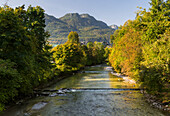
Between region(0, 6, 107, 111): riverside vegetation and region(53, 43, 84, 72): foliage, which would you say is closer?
region(0, 6, 107, 111): riverside vegetation

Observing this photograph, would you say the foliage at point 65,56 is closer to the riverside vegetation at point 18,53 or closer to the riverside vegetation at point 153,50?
the riverside vegetation at point 18,53

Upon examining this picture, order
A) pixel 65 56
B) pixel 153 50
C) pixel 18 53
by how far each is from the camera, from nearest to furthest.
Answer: pixel 18 53 → pixel 153 50 → pixel 65 56

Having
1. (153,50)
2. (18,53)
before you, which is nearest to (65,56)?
(18,53)

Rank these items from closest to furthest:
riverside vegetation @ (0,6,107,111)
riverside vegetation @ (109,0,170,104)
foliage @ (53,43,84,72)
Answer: riverside vegetation @ (0,6,107,111) → riverside vegetation @ (109,0,170,104) → foliage @ (53,43,84,72)

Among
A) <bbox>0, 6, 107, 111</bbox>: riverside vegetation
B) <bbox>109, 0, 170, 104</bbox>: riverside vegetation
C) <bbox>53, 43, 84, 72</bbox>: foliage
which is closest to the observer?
<bbox>0, 6, 107, 111</bbox>: riverside vegetation

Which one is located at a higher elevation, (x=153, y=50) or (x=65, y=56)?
(x=65, y=56)

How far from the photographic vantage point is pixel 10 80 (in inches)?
436

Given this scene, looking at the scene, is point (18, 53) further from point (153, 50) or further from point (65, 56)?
point (65, 56)

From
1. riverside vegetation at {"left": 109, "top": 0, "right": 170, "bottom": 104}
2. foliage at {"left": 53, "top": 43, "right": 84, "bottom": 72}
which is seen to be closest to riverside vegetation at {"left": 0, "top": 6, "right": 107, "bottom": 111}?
riverside vegetation at {"left": 109, "top": 0, "right": 170, "bottom": 104}

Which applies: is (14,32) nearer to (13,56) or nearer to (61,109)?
(13,56)

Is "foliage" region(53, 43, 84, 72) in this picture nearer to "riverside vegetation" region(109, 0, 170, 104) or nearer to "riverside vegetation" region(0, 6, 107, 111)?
"riverside vegetation" region(0, 6, 107, 111)

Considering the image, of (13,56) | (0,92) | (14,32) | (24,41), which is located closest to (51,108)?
(0,92)

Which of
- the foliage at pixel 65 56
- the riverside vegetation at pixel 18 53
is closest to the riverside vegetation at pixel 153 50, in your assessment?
the riverside vegetation at pixel 18 53

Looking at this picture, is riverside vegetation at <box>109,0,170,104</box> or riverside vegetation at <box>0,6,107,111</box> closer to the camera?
riverside vegetation at <box>0,6,107,111</box>
